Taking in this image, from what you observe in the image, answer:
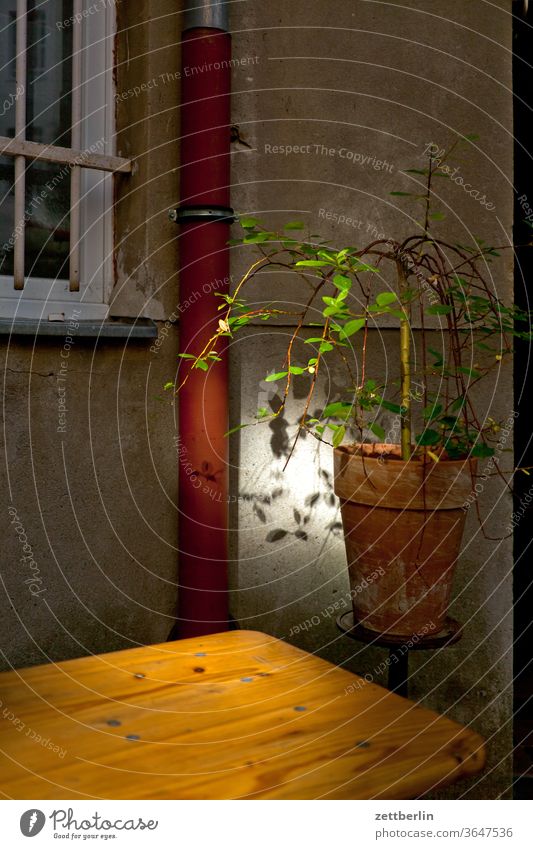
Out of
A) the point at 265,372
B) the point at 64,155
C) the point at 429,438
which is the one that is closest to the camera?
the point at 429,438

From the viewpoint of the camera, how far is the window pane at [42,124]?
2.20 m

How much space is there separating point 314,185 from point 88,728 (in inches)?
69.0

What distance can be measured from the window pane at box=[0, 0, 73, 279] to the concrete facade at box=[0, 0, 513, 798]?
0.17 m

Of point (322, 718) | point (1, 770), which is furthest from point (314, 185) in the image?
point (1, 770)

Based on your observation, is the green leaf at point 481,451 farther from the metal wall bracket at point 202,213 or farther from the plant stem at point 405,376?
the metal wall bracket at point 202,213

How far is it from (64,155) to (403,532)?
1390 millimetres

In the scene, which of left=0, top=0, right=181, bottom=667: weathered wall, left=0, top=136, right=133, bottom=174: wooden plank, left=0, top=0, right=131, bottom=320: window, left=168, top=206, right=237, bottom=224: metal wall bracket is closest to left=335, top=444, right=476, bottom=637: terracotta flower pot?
left=0, top=0, right=181, bottom=667: weathered wall

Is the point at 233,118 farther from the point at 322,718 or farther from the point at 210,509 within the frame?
the point at 322,718

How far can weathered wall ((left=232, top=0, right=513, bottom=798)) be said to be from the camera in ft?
8.05

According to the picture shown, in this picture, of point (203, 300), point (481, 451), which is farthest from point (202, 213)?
point (481, 451)

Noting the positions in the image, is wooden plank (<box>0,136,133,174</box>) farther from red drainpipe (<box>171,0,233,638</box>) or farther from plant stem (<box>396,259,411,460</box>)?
plant stem (<box>396,259,411,460</box>)

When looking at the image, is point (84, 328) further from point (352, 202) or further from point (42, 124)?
point (352, 202)

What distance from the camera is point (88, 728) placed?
142cm

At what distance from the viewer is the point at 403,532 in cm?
197
